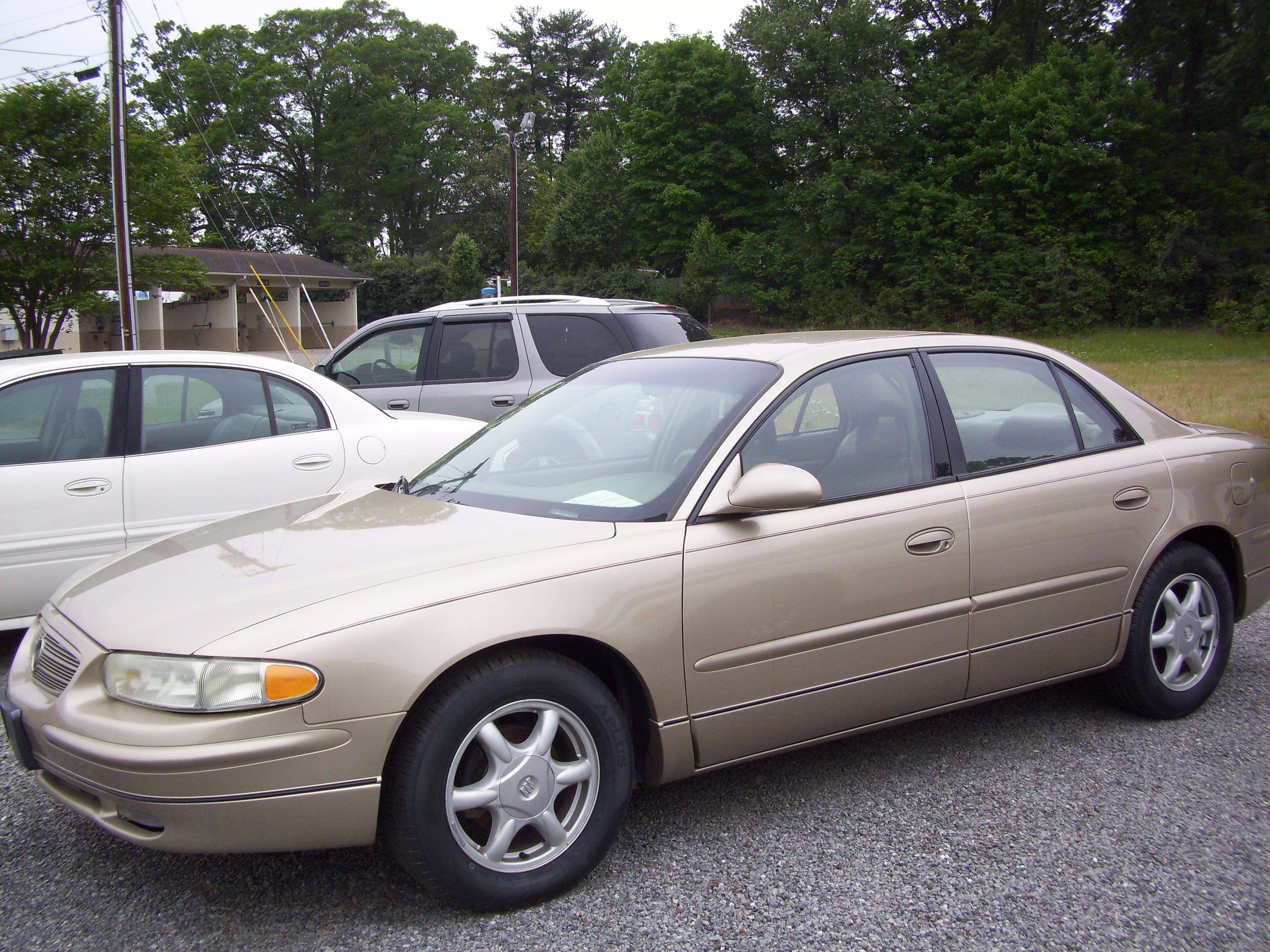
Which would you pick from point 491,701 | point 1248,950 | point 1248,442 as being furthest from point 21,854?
point 1248,442

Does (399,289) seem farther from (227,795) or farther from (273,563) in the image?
(227,795)

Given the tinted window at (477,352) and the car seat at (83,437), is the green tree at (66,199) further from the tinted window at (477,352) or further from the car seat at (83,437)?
the car seat at (83,437)

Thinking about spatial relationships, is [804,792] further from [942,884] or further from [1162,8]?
[1162,8]

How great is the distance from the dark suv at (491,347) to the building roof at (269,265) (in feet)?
98.4

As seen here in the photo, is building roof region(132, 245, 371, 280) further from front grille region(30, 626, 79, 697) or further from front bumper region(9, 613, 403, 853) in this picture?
front bumper region(9, 613, 403, 853)

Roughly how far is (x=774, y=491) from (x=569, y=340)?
20.5ft

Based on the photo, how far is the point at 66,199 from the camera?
20391 millimetres

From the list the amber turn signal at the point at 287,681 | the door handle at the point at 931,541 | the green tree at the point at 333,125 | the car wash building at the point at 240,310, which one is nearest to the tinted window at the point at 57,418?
the amber turn signal at the point at 287,681

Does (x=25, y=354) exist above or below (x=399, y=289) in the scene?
below

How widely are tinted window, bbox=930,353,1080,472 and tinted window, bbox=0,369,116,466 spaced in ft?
12.7

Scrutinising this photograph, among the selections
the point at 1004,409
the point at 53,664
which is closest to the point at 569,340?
the point at 1004,409

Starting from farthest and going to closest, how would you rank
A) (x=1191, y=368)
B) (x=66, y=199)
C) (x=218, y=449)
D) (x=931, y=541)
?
(x=1191, y=368) < (x=66, y=199) < (x=218, y=449) < (x=931, y=541)

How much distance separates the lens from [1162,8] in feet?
134

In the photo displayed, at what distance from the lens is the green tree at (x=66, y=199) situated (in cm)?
1958
